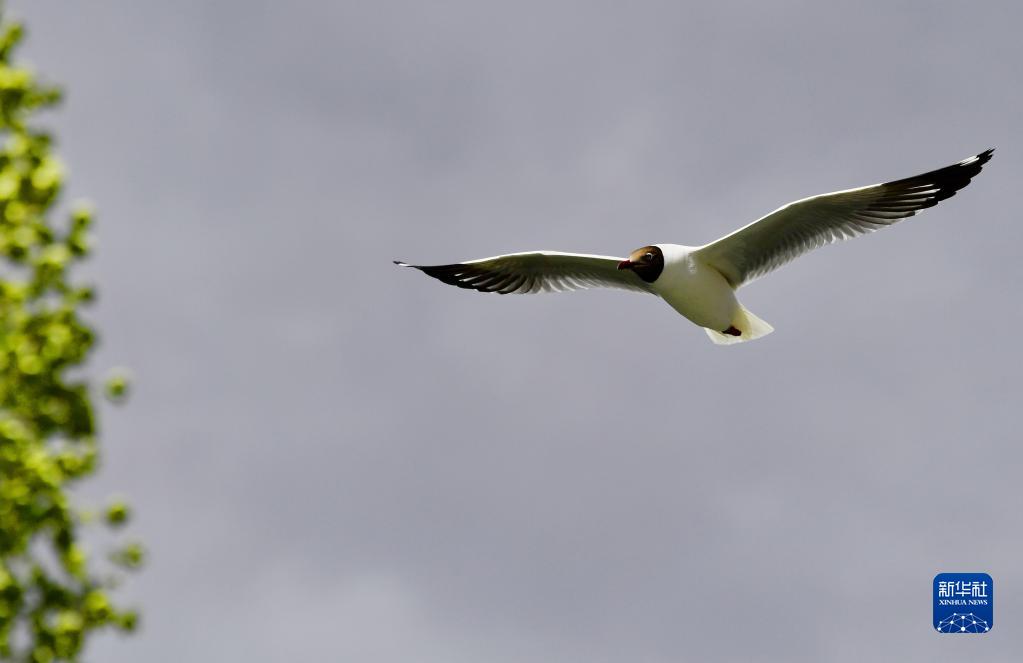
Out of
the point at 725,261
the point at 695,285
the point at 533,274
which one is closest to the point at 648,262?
the point at 695,285

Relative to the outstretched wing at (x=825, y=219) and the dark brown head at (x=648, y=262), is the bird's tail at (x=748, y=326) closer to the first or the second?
the outstretched wing at (x=825, y=219)

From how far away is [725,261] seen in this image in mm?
26453

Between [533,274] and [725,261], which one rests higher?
[533,274]

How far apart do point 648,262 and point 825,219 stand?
130 inches

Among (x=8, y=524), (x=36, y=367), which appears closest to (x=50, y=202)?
(x=36, y=367)

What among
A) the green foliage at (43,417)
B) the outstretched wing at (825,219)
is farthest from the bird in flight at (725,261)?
the green foliage at (43,417)

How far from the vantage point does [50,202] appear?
39.5 ft

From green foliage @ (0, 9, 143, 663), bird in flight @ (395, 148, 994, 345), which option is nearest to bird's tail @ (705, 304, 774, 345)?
bird in flight @ (395, 148, 994, 345)

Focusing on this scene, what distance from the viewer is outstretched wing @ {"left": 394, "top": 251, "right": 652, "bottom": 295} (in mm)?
28078

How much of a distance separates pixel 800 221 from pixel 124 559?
646 inches

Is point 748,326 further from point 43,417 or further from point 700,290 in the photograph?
point 43,417

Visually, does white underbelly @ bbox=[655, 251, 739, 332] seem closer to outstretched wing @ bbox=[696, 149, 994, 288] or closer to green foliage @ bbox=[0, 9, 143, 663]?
outstretched wing @ bbox=[696, 149, 994, 288]

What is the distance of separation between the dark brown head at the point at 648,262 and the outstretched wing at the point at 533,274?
3.70ft

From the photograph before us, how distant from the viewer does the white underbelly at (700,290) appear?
26344 mm
